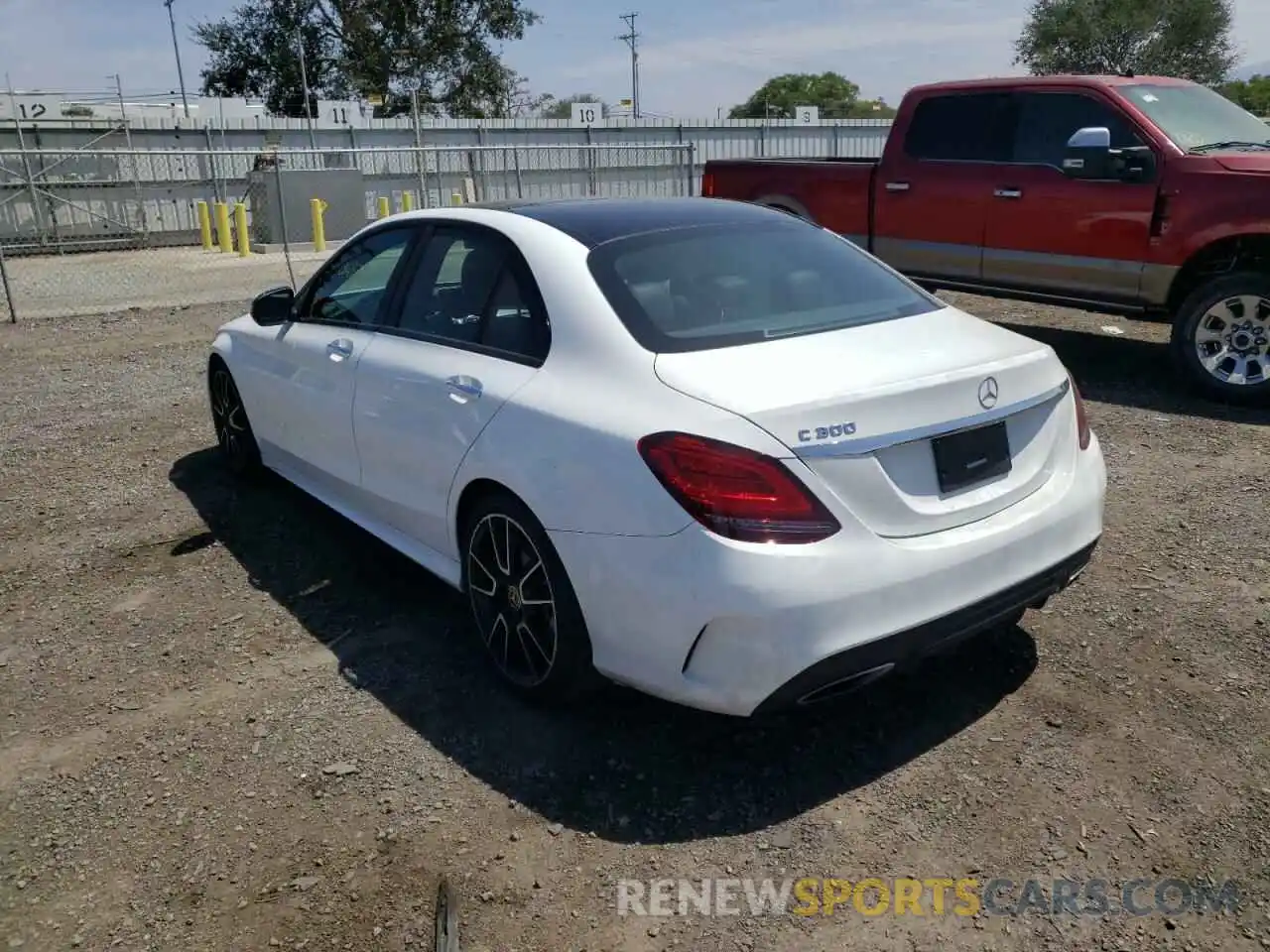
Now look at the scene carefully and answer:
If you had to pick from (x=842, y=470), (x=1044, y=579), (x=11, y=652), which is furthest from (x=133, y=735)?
(x=1044, y=579)

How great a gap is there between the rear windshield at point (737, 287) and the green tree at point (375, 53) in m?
41.4

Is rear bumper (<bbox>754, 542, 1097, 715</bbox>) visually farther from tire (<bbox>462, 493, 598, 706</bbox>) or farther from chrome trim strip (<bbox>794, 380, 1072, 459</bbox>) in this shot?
tire (<bbox>462, 493, 598, 706</bbox>)

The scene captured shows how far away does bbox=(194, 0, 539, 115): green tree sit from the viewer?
42094 mm

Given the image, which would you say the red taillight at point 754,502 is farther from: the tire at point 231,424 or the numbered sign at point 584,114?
the numbered sign at point 584,114

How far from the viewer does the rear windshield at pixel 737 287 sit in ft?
10.9

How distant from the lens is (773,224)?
4082 mm

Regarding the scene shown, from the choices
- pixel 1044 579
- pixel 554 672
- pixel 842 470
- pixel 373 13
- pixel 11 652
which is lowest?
pixel 11 652

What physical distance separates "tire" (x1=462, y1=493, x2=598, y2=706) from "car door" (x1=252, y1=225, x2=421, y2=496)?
41.3 inches

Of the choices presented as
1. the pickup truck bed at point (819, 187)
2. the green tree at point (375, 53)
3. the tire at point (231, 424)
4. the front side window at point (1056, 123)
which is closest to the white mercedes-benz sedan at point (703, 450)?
the tire at point (231, 424)

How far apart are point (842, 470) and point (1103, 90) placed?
6.12 m

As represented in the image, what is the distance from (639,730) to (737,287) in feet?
4.89

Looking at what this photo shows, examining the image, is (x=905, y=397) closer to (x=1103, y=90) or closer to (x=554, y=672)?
(x=554, y=672)

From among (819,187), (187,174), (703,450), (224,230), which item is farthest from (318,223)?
(703,450)

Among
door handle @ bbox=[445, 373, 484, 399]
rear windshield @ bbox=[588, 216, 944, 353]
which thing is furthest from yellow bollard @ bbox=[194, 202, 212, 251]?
rear windshield @ bbox=[588, 216, 944, 353]
